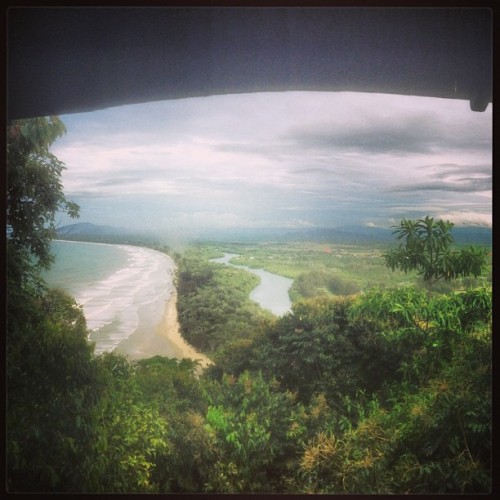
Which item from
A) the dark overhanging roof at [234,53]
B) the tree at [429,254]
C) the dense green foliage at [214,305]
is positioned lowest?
the dense green foliage at [214,305]

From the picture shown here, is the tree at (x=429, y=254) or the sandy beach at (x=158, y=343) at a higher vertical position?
the tree at (x=429, y=254)

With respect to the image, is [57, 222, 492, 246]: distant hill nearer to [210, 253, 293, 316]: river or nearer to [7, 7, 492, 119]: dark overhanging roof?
[210, 253, 293, 316]: river

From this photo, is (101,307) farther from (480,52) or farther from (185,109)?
(480,52)

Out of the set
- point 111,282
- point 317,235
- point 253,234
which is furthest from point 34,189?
point 317,235

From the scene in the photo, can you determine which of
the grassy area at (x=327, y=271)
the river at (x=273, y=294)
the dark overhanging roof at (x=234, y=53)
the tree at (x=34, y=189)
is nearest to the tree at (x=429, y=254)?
the grassy area at (x=327, y=271)

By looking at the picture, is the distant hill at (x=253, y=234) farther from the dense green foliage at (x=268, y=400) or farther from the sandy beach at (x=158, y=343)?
the sandy beach at (x=158, y=343)

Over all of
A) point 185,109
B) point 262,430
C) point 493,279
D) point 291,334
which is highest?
point 185,109

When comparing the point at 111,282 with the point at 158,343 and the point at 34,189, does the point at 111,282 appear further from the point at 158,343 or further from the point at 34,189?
the point at 34,189

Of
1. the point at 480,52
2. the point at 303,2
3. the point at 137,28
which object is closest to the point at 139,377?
the point at 137,28
